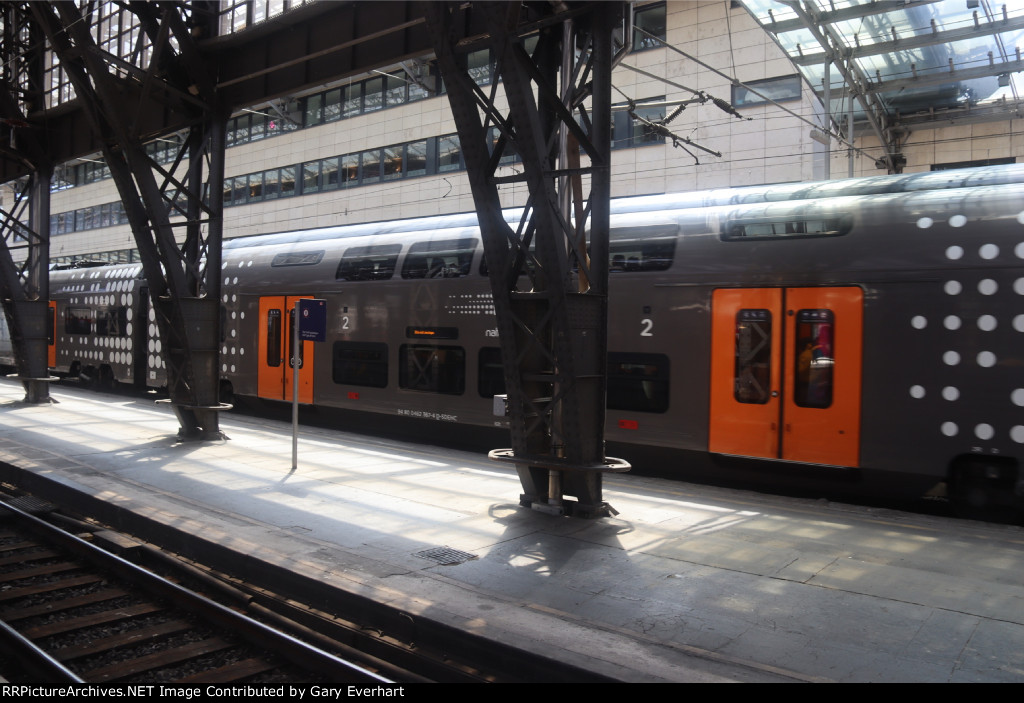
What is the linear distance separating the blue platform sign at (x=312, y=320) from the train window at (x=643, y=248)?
158 inches

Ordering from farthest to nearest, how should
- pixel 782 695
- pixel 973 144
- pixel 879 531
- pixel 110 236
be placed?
pixel 110 236, pixel 973 144, pixel 879 531, pixel 782 695

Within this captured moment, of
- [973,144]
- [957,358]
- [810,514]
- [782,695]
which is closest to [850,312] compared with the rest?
[957,358]

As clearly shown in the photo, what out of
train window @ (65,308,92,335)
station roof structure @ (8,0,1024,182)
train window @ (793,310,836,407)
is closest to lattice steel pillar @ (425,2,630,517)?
station roof structure @ (8,0,1024,182)

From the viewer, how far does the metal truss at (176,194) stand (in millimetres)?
11734

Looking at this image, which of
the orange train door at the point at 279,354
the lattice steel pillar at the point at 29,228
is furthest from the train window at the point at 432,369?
the lattice steel pillar at the point at 29,228

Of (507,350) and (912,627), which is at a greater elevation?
(507,350)

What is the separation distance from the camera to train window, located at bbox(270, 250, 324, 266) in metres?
14.5

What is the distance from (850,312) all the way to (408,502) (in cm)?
535

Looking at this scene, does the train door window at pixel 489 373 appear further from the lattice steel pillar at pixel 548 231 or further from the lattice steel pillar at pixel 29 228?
the lattice steel pillar at pixel 29 228

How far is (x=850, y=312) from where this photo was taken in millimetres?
8555

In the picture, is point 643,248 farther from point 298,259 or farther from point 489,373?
point 298,259

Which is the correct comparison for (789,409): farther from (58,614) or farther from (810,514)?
(58,614)

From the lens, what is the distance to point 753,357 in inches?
361

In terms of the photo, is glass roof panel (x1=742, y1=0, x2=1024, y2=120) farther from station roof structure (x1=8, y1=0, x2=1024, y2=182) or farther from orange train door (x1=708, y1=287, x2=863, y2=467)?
orange train door (x1=708, y1=287, x2=863, y2=467)
